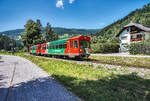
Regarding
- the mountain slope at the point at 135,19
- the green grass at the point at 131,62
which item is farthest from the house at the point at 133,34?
the mountain slope at the point at 135,19

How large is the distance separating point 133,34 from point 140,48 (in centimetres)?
1929

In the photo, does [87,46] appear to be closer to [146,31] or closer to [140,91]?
[140,91]

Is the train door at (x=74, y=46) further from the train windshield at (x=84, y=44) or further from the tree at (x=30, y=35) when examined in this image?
the tree at (x=30, y=35)

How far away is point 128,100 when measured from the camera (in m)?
2.80

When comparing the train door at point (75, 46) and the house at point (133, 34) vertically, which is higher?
the house at point (133, 34)

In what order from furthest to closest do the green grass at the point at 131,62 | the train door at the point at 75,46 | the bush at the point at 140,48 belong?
the bush at the point at 140,48 → the train door at the point at 75,46 → the green grass at the point at 131,62

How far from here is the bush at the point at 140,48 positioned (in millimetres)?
17469

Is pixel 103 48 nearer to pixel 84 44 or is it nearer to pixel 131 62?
pixel 84 44

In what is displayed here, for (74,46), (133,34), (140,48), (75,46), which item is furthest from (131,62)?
(133,34)

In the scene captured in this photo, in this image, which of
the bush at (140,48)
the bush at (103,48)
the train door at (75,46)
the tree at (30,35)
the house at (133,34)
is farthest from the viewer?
the tree at (30,35)

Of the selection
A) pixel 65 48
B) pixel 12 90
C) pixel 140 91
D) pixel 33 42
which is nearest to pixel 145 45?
pixel 65 48

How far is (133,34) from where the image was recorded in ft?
115

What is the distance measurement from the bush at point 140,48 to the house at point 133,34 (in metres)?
12.9

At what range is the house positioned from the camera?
3212 cm
